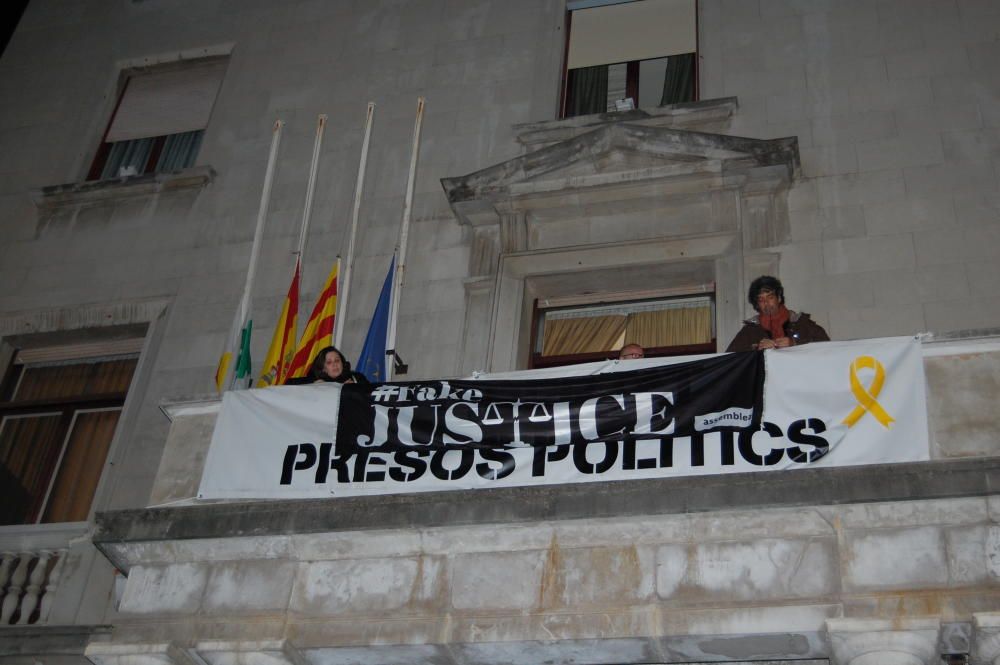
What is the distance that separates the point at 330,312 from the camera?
13820mm

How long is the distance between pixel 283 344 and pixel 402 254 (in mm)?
1621

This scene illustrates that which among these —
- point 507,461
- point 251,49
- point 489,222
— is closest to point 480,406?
point 507,461

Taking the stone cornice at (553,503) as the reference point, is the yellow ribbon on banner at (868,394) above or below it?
above

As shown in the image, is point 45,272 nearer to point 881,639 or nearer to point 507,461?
point 507,461

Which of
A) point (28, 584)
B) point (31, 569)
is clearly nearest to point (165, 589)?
point (28, 584)

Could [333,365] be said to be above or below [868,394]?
above

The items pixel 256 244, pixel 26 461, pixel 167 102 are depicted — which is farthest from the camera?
pixel 167 102

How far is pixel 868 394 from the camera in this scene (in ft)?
31.9

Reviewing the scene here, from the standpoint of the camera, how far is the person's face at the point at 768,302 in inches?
472

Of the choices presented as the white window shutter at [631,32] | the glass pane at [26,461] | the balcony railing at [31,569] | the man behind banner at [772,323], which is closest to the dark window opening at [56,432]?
the glass pane at [26,461]

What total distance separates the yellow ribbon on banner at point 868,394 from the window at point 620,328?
12.2 feet

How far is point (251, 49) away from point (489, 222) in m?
5.59

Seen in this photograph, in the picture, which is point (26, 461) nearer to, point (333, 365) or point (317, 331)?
point (317, 331)

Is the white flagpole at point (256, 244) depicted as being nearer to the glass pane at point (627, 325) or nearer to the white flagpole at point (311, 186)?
the white flagpole at point (311, 186)
